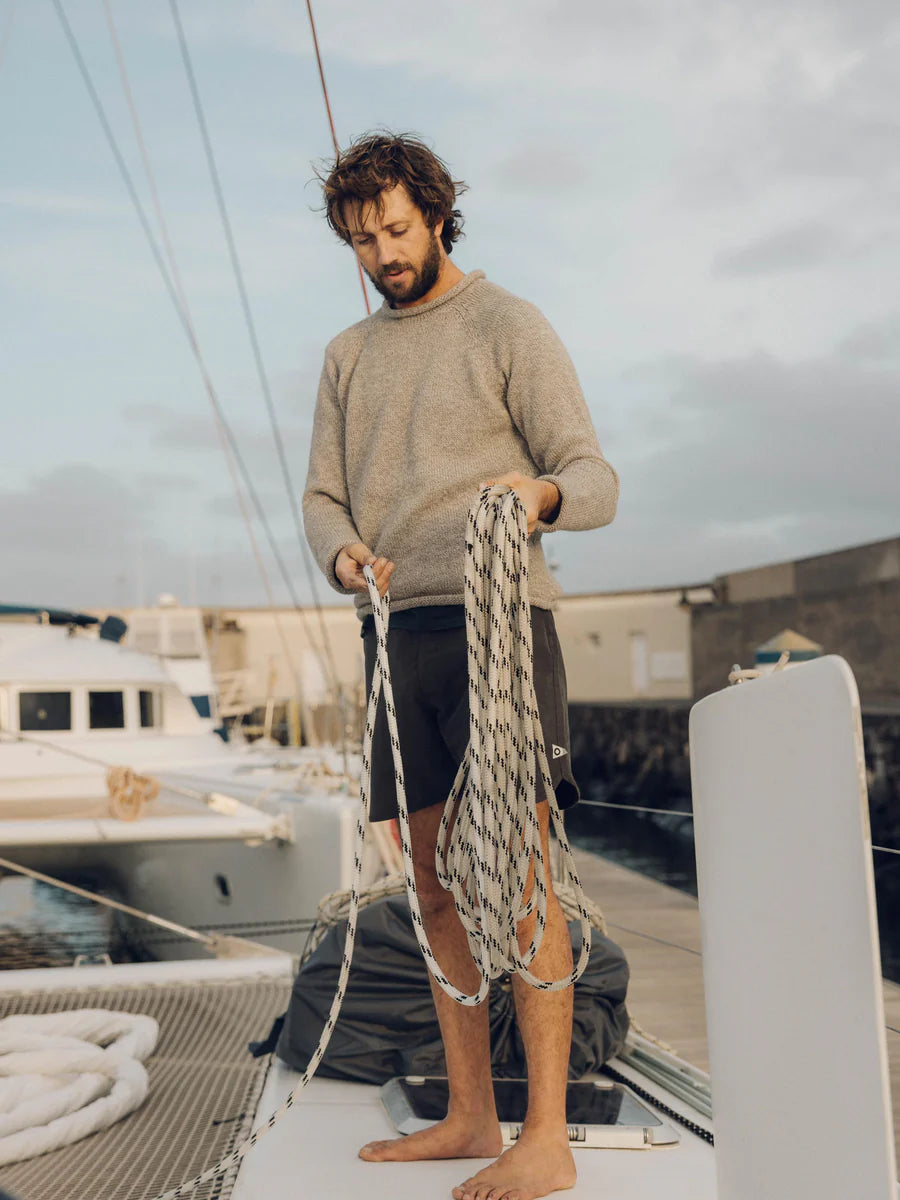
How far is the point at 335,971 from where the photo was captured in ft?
8.66

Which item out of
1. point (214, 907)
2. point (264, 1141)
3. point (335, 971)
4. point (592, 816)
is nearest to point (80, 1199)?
point (264, 1141)

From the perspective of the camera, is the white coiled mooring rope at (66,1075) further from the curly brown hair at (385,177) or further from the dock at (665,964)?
the curly brown hair at (385,177)

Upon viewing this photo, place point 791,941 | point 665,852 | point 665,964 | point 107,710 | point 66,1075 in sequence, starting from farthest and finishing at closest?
point 665,852
point 107,710
point 665,964
point 66,1075
point 791,941

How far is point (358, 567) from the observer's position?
203cm

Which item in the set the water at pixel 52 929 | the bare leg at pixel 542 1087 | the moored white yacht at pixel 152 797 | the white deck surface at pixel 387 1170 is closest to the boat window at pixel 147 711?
the moored white yacht at pixel 152 797

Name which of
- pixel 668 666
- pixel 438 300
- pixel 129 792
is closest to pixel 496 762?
pixel 438 300

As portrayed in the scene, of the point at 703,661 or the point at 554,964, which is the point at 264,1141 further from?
the point at 703,661

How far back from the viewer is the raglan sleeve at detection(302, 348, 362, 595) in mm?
2176

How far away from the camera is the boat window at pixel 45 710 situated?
26.8ft

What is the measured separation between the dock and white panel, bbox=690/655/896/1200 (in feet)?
5.55

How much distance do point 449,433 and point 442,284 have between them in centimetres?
30

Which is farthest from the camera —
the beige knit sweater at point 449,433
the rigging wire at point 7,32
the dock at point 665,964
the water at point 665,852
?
the water at point 665,852

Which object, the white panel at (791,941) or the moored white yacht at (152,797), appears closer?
the white panel at (791,941)

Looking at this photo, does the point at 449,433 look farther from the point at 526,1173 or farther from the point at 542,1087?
the point at 526,1173
